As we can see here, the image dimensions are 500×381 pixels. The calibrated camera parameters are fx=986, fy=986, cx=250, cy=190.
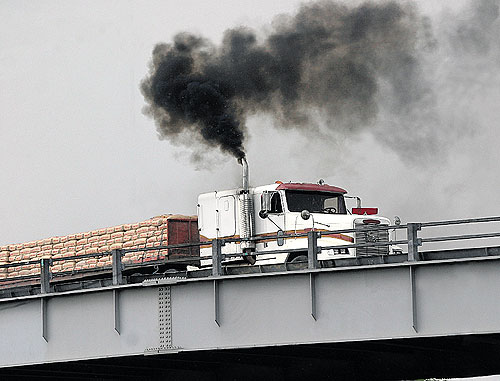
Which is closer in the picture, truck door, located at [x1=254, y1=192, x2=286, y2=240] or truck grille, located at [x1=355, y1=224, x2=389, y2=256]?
truck grille, located at [x1=355, y1=224, x2=389, y2=256]

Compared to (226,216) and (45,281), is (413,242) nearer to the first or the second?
(45,281)

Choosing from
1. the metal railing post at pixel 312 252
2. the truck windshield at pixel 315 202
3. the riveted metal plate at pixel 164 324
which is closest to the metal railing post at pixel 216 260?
the riveted metal plate at pixel 164 324

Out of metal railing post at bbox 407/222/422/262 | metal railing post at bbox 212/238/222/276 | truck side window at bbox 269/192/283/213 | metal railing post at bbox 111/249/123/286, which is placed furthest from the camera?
truck side window at bbox 269/192/283/213

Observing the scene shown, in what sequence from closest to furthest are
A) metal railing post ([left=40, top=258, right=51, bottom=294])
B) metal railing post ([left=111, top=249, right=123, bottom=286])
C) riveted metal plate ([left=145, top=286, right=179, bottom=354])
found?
riveted metal plate ([left=145, top=286, right=179, bottom=354]) → metal railing post ([left=111, top=249, right=123, bottom=286]) → metal railing post ([left=40, top=258, right=51, bottom=294])

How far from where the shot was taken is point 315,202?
28.5m

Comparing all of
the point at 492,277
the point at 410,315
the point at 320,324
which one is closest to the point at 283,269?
the point at 320,324

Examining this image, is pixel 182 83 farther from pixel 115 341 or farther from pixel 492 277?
pixel 492 277

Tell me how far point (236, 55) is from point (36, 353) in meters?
20.7

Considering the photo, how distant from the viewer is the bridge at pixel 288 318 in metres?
19.1

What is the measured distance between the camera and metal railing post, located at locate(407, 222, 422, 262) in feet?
63.5

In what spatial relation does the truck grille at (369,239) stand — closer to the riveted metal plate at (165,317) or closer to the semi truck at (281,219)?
the semi truck at (281,219)

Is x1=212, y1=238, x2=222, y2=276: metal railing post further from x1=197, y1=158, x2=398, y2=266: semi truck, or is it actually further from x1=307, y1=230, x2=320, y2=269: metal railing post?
x1=197, y1=158, x2=398, y2=266: semi truck

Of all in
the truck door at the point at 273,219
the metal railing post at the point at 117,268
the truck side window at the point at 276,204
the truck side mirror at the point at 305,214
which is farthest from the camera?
the truck side window at the point at 276,204

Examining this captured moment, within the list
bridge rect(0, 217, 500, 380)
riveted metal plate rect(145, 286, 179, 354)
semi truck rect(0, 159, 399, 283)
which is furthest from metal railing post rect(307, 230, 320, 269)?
semi truck rect(0, 159, 399, 283)
